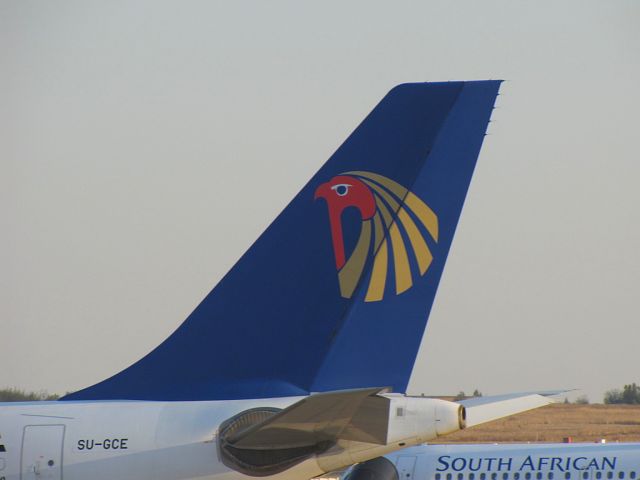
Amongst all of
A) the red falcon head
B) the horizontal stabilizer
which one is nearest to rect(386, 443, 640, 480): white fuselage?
the red falcon head

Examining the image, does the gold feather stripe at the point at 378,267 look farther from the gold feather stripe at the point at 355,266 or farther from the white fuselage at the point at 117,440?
the white fuselage at the point at 117,440

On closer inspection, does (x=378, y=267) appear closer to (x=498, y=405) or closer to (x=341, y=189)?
(x=341, y=189)

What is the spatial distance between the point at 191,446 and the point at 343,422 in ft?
7.02

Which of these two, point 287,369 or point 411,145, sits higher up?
point 411,145

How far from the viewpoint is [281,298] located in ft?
51.8

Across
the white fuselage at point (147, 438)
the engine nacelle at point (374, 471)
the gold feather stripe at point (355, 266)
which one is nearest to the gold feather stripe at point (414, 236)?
the gold feather stripe at point (355, 266)

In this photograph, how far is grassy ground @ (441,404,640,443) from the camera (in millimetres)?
69250

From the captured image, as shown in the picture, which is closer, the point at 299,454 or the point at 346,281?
the point at 299,454

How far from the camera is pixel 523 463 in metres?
28.7

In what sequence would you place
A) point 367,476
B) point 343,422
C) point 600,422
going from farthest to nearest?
Answer: point 600,422 → point 367,476 → point 343,422

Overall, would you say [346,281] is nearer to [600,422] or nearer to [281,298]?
[281,298]

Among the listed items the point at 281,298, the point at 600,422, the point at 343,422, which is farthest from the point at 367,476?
the point at 600,422

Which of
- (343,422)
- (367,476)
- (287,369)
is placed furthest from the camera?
(367,476)

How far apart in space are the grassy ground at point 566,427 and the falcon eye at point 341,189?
51.0 m
